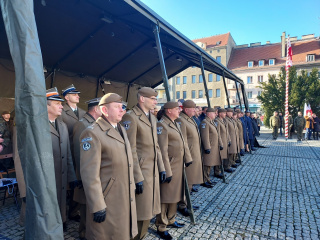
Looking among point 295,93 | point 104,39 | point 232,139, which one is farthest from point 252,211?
point 295,93

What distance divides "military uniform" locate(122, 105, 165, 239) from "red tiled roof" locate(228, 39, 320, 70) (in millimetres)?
41334

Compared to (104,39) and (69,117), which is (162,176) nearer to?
(69,117)

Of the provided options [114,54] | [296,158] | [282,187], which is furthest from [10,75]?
[296,158]

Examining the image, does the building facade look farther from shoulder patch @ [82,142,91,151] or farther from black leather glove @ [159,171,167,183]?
shoulder patch @ [82,142,91,151]

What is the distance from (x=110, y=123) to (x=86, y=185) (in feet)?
2.29

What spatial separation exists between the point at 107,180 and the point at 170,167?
1.36 metres

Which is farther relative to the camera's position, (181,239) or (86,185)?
(181,239)

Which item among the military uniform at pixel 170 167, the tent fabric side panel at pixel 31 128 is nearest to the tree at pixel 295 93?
the military uniform at pixel 170 167

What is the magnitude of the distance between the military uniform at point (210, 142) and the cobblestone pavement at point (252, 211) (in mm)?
604

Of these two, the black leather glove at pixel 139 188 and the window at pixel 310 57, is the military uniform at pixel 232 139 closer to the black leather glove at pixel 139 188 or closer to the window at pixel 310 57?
the black leather glove at pixel 139 188

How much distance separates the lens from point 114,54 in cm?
773

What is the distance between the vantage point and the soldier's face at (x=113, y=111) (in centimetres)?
250

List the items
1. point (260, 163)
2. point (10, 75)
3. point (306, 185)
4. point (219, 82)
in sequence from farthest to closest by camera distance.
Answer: point (219, 82)
point (260, 163)
point (10, 75)
point (306, 185)

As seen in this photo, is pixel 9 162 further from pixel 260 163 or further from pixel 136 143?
pixel 260 163
